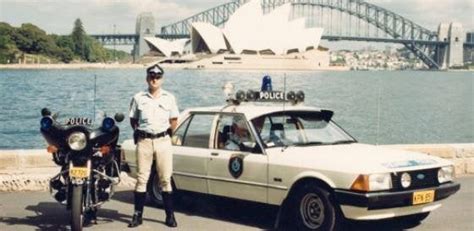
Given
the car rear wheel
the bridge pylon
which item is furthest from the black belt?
the bridge pylon

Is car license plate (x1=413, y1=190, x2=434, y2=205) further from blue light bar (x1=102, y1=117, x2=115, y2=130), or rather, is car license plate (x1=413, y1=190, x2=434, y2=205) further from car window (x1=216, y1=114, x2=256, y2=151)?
blue light bar (x1=102, y1=117, x2=115, y2=130)

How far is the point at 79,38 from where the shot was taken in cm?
16400

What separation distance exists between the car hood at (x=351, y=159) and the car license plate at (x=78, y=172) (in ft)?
6.45

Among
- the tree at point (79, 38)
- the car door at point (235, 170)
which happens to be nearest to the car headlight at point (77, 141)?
the car door at point (235, 170)

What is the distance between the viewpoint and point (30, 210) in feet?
29.2

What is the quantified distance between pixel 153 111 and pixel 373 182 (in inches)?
94.8

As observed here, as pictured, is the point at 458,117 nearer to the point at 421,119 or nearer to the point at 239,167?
the point at 421,119

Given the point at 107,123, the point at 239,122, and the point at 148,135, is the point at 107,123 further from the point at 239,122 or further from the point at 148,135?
the point at 239,122

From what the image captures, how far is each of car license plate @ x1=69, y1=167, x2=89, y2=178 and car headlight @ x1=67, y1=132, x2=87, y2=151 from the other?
205mm

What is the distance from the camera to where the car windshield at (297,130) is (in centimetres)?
810

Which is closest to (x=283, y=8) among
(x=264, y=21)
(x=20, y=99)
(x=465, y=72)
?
(x=264, y=21)

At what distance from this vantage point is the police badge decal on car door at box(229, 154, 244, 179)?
8.00m

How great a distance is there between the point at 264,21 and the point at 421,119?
9321 centimetres

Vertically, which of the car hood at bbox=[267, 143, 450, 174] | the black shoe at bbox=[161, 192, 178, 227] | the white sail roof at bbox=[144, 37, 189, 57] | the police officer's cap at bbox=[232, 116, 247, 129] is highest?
the white sail roof at bbox=[144, 37, 189, 57]
